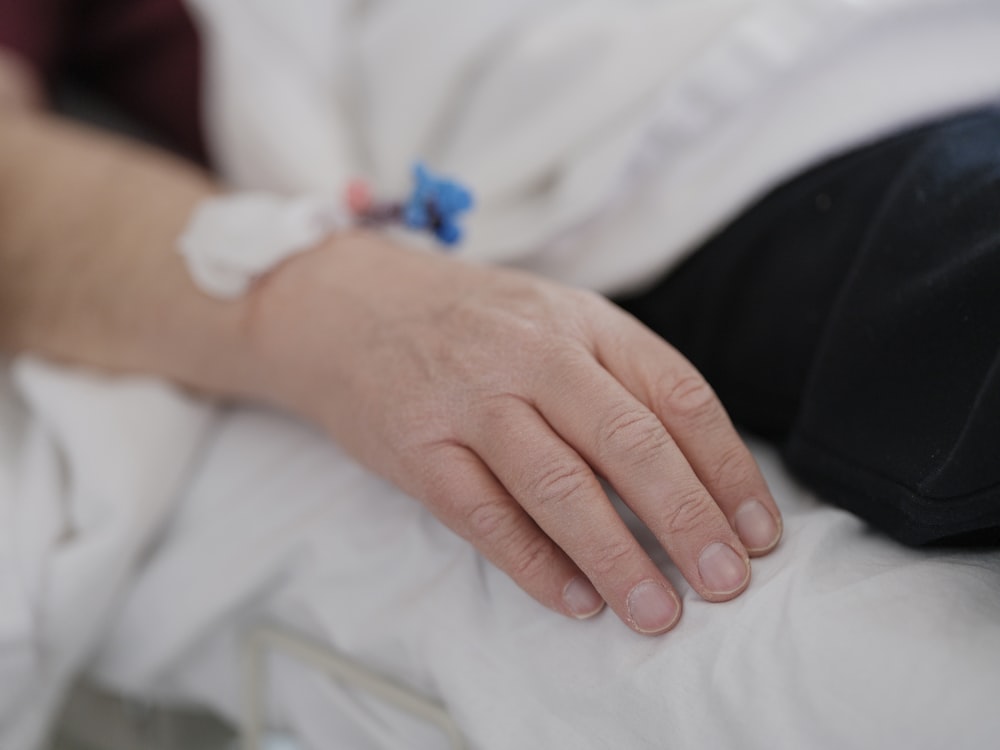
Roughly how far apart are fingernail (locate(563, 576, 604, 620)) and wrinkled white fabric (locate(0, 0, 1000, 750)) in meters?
0.01

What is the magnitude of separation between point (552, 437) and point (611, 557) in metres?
0.07

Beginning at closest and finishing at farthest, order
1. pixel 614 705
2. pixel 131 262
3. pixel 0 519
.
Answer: pixel 614 705, pixel 0 519, pixel 131 262

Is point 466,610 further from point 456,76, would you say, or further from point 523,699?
point 456,76

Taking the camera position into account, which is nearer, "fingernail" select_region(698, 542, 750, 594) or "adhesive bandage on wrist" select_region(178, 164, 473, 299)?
"fingernail" select_region(698, 542, 750, 594)

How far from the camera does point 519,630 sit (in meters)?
0.50

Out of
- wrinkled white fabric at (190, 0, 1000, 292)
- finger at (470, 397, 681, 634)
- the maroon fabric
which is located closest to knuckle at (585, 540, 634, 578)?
finger at (470, 397, 681, 634)

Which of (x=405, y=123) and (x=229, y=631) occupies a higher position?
(x=405, y=123)

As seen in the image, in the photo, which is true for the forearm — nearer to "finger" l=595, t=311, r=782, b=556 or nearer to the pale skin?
the pale skin

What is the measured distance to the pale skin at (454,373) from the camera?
47 centimetres

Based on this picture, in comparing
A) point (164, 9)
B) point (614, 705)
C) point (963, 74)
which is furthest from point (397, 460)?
point (164, 9)

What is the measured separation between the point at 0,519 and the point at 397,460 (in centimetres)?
27

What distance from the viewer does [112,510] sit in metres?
0.61

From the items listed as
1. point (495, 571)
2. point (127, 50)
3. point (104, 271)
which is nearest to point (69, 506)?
point (104, 271)

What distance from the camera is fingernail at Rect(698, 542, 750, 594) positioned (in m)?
0.46
